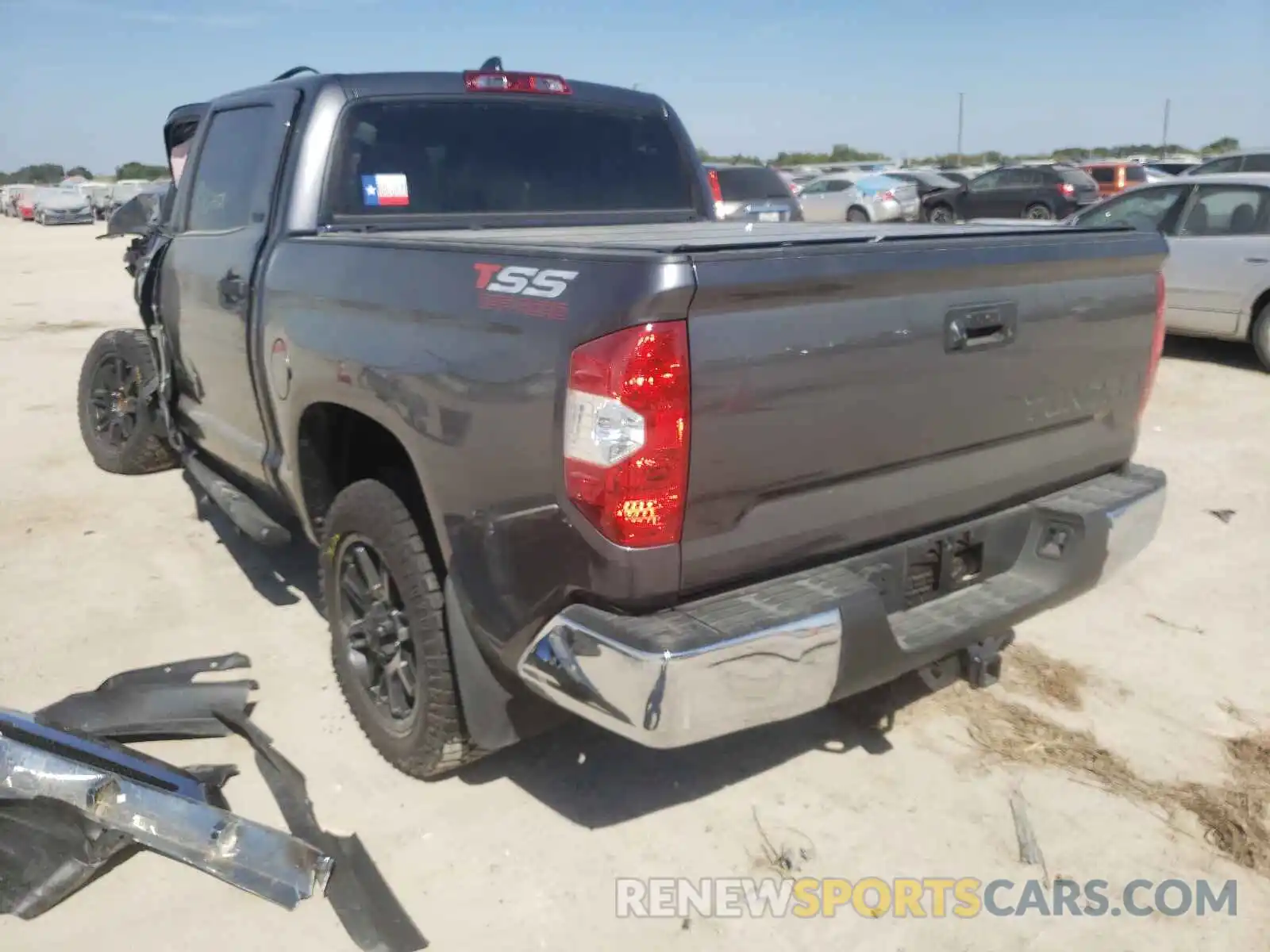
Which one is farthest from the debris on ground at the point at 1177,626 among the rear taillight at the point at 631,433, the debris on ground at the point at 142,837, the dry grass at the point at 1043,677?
the debris on ground at the point at 142,837

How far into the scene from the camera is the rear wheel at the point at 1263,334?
852cm

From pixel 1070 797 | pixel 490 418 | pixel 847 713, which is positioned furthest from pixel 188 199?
pixel 1070 797

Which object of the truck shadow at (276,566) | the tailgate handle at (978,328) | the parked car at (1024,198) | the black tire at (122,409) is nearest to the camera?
the tailgate handle at (978,328)

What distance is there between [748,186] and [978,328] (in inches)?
542

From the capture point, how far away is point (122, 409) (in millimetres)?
6227

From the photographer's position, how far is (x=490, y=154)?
4047 mm

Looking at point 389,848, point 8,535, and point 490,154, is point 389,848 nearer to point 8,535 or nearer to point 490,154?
point 490,154

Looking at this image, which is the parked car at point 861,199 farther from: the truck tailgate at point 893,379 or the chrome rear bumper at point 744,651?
the chrome rear bumper at point 744,651

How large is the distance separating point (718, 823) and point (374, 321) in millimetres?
1706

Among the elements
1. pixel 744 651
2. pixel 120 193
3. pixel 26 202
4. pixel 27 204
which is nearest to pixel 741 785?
pixel 744 651

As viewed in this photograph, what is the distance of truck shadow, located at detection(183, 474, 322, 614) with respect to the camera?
463 cm

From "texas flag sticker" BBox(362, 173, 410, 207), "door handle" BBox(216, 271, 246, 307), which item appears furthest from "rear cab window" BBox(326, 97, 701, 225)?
"door handle" BBox(216, 271, 246, 307)

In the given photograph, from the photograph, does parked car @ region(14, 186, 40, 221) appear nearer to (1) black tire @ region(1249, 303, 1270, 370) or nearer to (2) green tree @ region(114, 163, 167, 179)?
(2) green tree @ region(114, 163, 167, 179)

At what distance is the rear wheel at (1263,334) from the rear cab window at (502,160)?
6.11 metres
